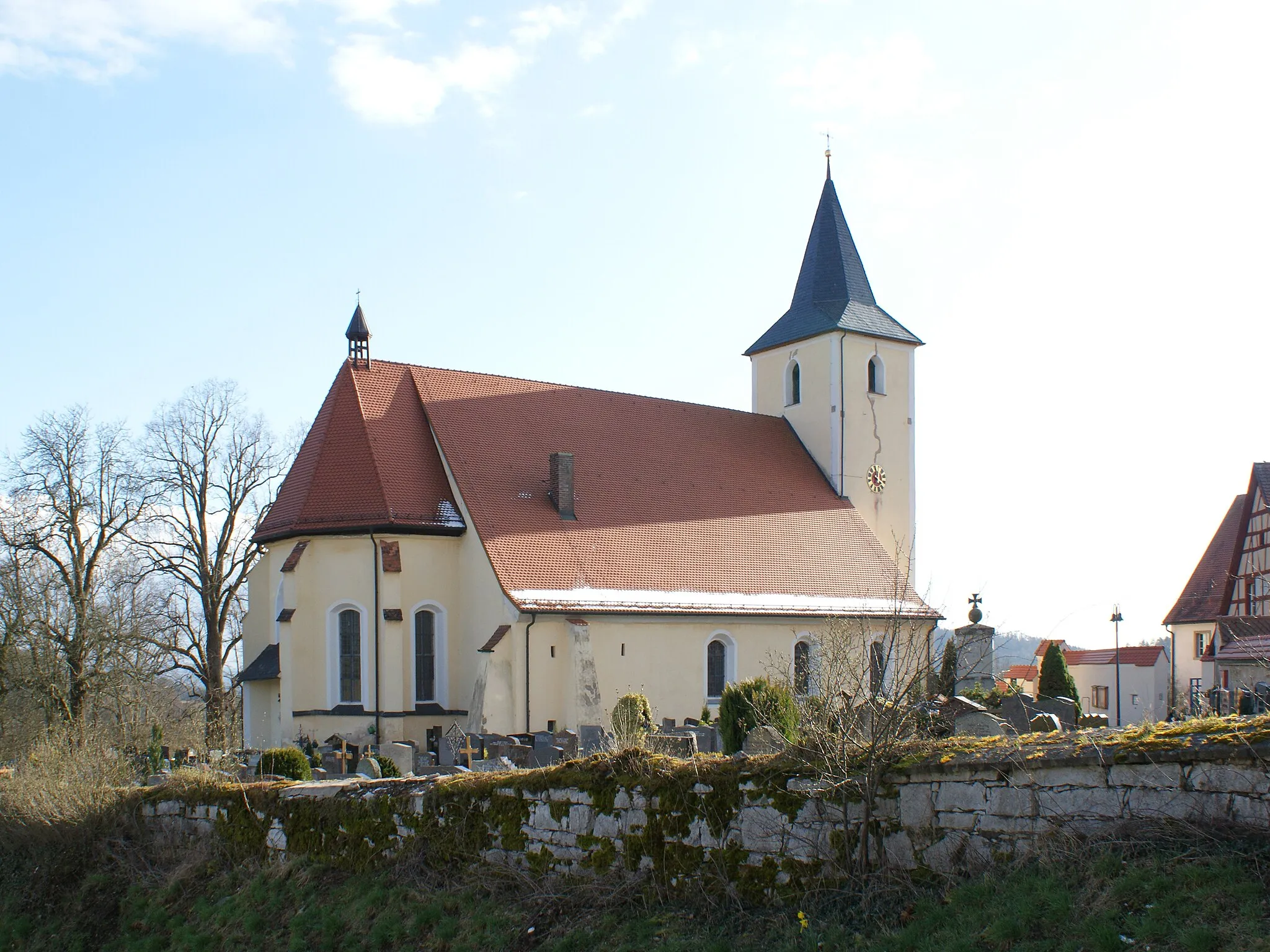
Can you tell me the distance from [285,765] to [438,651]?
8629 mm

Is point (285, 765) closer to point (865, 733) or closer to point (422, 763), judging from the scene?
point (422, 763)

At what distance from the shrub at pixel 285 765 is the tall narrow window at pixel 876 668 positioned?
10.4 meters

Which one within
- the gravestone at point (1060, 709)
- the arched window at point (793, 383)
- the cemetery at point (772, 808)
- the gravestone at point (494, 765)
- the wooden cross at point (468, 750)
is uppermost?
the arched window at point (793, 383)

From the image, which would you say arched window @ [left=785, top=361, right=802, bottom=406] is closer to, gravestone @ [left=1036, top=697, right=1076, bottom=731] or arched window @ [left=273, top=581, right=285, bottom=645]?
arched window @ [left=273, top=581, right=285, bottom=645]

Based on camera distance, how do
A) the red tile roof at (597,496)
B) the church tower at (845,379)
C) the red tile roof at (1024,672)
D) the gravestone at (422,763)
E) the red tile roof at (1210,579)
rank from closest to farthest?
1. the gravestone at (422,763)
2. the red tile roof at (597,496)
3. the church tower at (845,379)
4. the red tile roof at (1210,579)
5. the red tile roof at (1024,672)

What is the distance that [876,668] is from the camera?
9250 millimetres

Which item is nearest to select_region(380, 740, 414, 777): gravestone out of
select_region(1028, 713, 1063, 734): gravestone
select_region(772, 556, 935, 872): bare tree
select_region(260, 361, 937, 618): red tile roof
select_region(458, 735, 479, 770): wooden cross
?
select_region(458, 735, 479, 770): wooden cross

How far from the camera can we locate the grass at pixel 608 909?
266 inches

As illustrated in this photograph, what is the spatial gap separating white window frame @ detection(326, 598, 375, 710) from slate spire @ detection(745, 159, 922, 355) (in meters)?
15.9

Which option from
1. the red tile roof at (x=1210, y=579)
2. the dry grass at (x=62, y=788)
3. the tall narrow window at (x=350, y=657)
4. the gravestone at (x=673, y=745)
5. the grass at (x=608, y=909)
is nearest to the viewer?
the grass at (x=608, y=909)

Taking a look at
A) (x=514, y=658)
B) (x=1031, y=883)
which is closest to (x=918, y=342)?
(x=514, y=658)

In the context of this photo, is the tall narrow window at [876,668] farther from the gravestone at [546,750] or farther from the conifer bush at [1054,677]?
the conifer bush at [1054,677]

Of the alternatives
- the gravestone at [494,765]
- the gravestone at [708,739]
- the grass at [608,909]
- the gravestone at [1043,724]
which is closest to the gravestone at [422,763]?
the gravestone at [494,765]

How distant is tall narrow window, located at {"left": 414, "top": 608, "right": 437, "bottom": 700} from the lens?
2597 centimetres
